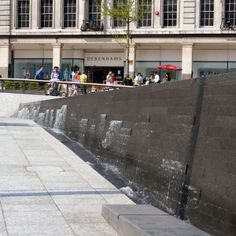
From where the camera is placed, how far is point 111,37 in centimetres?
5012

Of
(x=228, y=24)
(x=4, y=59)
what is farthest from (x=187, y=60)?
(x=4, y=59)

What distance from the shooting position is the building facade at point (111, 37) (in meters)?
47.5

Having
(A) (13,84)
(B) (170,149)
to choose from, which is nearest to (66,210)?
(B) (170,149)

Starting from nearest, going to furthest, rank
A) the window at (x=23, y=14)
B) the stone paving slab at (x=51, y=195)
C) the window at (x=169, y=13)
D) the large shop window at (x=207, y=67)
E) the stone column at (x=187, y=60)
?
the stone paving slab at (x=51, y=195) → the stone column at (x=187, y=60) → the large shop window at (x=207, y=67) → the window at (x=169, y=13) → the window at (x=23, y=14)

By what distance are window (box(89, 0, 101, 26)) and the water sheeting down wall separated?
38292 millimetres

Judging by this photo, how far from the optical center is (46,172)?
10.8 meters

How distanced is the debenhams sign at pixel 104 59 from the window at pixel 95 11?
3.06m

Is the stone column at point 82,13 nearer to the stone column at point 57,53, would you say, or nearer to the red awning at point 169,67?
the stone column at point 57,53

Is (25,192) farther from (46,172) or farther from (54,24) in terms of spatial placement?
(54,24)

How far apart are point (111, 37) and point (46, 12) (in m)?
6.94

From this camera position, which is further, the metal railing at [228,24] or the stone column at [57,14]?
the stone column at [57,14]

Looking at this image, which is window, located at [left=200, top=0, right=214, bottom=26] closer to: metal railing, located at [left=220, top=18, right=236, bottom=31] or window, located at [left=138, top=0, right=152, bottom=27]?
metal railing, located at [left=220, top=18, right=236, bottom=31]

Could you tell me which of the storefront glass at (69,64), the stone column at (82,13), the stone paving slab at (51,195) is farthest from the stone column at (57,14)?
the stone paving slab at (51,195)

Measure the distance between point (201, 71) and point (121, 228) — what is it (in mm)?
42665
